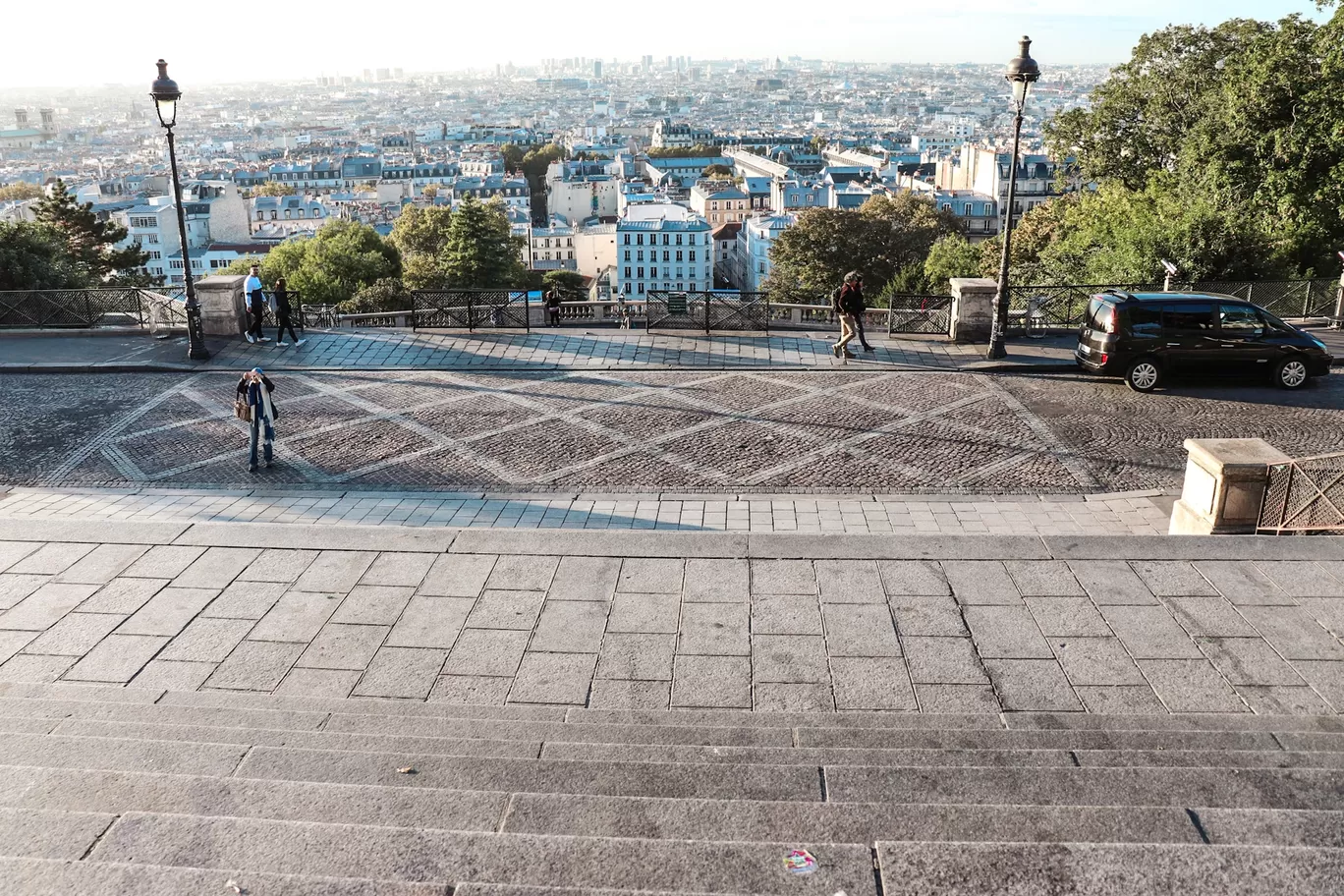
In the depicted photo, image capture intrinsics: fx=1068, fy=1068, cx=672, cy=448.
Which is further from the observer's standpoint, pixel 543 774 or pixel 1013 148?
pixel 1013 148

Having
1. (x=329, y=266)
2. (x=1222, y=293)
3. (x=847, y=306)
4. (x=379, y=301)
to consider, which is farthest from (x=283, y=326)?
(x=329, y=266)

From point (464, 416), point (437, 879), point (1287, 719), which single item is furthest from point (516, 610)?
point (464, 416)

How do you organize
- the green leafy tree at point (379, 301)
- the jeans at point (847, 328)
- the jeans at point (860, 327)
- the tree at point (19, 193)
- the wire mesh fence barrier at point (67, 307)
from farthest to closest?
1. the tree at point (19, 193)
2. the green leafy tree at point (379, 301)
3. the wire mesh fence barrier at point (67, 307)
4. the jeans at point (860, 327)
5. the jeans at point (847, 328)

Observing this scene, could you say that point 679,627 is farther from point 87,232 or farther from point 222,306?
point 87,232

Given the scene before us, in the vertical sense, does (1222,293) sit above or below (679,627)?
above

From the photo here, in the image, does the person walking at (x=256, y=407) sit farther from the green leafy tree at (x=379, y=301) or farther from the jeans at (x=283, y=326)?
the green leafy tree at (x=379, y=301)

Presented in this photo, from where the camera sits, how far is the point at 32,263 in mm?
26234

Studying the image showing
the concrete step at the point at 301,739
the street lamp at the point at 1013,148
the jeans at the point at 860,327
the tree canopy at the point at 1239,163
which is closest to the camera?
the concrete step at the point at 301,739

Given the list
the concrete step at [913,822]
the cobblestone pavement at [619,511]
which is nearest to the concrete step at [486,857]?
the concrete step at [913,822]

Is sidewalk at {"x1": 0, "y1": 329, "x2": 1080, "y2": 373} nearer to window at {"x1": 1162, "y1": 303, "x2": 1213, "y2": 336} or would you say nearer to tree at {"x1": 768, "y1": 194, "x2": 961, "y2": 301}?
window at {"x1": 1162, "y1": 303, "x2": 1213, "y2": 336}

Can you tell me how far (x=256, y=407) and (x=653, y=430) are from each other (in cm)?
499

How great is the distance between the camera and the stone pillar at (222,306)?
789 inches

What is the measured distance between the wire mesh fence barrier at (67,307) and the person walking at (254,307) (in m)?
2.49

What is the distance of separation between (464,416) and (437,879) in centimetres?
1096
